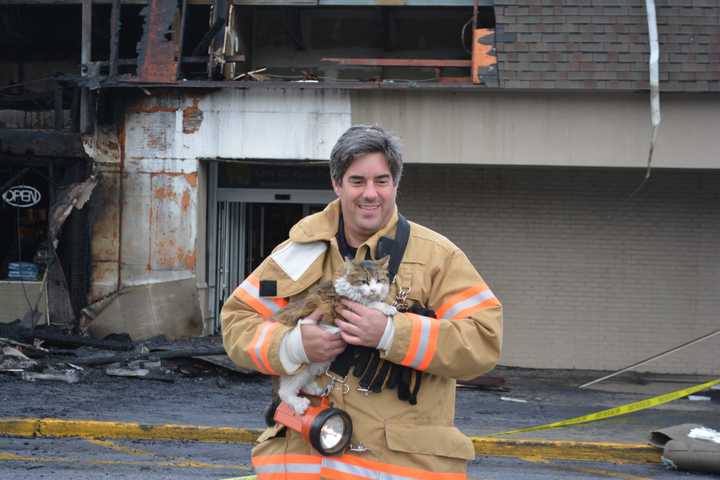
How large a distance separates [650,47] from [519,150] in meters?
2.31

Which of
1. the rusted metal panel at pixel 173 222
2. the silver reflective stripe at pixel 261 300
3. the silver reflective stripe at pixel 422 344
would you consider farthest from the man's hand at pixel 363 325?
the rusted metal panel at pixel 173 222

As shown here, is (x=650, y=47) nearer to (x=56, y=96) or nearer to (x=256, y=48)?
(x=256, y=48)

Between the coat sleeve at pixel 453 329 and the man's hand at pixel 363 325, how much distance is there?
2.0 inches

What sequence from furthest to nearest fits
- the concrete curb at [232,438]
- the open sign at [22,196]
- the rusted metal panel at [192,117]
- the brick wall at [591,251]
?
1. the brick wall at [591,251]
2. the open sign at [22,196]
3. the rusted metal panel at [192,117]
4. the concrete curb at [232,438]

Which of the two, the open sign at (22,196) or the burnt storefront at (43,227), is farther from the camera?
the open sign at (22,196)

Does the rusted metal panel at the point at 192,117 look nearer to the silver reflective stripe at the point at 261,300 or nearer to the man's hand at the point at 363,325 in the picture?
the silver reflective stripe at the point at 261,300

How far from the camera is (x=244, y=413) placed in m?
9.63

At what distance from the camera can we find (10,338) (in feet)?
40.7

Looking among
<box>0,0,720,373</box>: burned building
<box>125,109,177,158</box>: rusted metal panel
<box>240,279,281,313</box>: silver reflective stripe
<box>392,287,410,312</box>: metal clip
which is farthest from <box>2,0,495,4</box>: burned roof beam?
<box>392,287,410,312</box>: metal clip

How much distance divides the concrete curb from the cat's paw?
5696 millimetres

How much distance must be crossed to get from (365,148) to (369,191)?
135mm

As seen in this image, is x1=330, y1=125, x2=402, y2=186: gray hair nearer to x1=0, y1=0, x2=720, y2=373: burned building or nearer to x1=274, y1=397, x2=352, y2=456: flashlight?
x1=274, y1=397, x2=352, y2=456: flashlight

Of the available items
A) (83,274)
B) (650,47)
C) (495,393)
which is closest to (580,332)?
(495,393)

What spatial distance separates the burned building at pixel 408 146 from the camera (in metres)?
13.1
